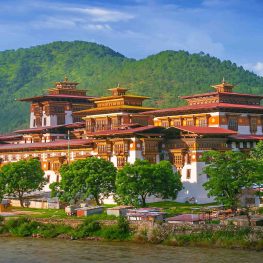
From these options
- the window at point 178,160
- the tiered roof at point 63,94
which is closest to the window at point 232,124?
the window at point 178,160

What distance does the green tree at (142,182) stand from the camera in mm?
68438

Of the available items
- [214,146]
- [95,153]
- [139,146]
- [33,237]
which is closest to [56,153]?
[95,153]

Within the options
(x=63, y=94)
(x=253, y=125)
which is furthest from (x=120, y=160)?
(x=63, y=94)

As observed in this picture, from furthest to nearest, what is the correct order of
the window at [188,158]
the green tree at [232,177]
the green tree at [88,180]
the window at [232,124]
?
the window at [232,124]
the window at [188,158]
the green tree at [88,180]
the green tree at [232,177]

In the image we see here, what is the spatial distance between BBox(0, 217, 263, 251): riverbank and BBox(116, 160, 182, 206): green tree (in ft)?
26.0

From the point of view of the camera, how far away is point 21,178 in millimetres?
79188

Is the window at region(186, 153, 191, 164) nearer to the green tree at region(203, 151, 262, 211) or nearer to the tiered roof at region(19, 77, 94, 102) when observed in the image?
the green tree at region(203, 151, 262, 211)

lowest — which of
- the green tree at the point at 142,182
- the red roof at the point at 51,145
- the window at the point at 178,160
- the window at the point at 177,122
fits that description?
the green tree at the point at 142,182

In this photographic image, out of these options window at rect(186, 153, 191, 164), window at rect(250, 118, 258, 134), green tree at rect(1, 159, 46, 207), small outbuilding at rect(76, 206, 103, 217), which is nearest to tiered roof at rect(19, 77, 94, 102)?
green tree at rect(1, 159, 46, 207)

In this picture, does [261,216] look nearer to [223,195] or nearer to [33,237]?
[223,195]

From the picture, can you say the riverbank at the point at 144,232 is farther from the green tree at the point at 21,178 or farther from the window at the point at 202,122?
the window at the point at 202,122

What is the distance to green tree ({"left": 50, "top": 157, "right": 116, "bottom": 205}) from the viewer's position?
72.4 meters

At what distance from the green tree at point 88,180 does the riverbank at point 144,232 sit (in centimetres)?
890

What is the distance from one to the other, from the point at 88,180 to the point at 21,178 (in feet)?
37.3
